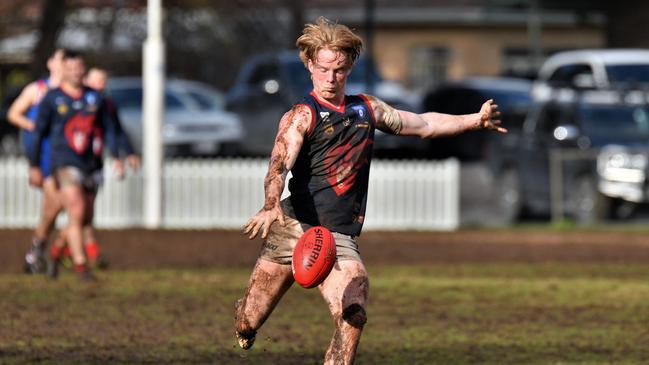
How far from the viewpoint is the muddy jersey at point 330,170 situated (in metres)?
7.99

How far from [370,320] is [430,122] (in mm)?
3947

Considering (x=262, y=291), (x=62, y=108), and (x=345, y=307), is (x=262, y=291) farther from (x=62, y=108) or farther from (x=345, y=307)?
(x=62, y=108)

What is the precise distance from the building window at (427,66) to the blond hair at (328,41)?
47.5 metres

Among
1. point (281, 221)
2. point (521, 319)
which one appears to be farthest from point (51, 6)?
point (281, 221)

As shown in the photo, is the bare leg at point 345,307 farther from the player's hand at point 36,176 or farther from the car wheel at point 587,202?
the car wheel at point 587,202

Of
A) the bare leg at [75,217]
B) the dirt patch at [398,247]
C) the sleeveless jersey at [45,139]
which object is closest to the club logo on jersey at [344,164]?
the bare leg at [75,217]

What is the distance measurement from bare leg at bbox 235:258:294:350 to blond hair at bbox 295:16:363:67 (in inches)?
41.8

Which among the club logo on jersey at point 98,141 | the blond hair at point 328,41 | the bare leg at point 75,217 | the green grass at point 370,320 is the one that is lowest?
the green grass at point 370,320

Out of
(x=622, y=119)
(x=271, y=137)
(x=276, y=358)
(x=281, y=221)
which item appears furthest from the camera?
(x=271, y=137)

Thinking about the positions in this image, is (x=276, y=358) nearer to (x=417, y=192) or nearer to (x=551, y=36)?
(x=417, y=192)

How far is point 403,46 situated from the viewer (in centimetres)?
5512

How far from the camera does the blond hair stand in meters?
7.91

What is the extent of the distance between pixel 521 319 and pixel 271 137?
16959 mm

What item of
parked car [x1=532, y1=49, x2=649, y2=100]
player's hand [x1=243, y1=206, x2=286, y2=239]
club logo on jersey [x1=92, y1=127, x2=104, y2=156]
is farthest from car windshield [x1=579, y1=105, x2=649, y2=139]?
player's hand [x1=243, y1=206, x2=286, y2=239]
